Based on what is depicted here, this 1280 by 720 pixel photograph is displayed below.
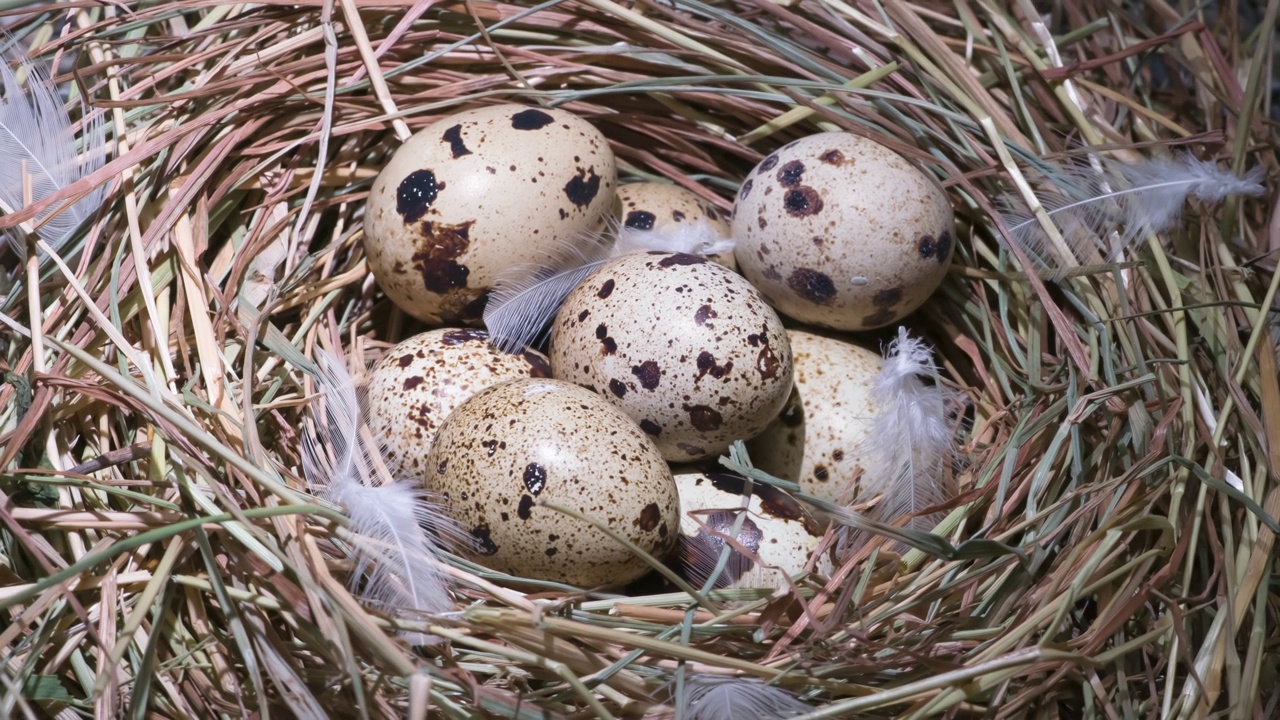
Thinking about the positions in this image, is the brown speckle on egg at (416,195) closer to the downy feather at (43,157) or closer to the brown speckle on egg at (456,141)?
the brown speckle on egg at (456,141)

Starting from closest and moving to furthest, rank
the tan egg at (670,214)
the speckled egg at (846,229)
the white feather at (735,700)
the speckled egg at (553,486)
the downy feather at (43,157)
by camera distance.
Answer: the white feather at (735,700), the speckled egg at (553,486), the downy feather at (43,157), the speckled egg at (846,229), the tan egg at (670,214)

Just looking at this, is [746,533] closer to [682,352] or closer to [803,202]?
[682,352]

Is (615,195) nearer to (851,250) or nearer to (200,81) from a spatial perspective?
(851,250)

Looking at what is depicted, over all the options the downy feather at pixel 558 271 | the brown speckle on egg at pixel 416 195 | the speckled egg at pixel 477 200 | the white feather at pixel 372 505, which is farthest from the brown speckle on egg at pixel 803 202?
the white feather at pixel 372 505

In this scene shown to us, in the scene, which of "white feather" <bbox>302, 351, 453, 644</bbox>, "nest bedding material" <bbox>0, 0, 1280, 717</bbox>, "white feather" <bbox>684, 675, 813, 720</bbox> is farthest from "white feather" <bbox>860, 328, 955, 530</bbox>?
"white feather" <bbox>302, 351, 453, 644</bbox>

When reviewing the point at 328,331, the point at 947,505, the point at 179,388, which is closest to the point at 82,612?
the point at 179,388

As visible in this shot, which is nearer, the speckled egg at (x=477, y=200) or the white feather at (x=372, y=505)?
the white feather at (x=372, y=505)

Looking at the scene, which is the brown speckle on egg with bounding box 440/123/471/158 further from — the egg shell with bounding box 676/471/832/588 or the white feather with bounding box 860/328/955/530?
the white feather with bounding box 860/328/955/530
